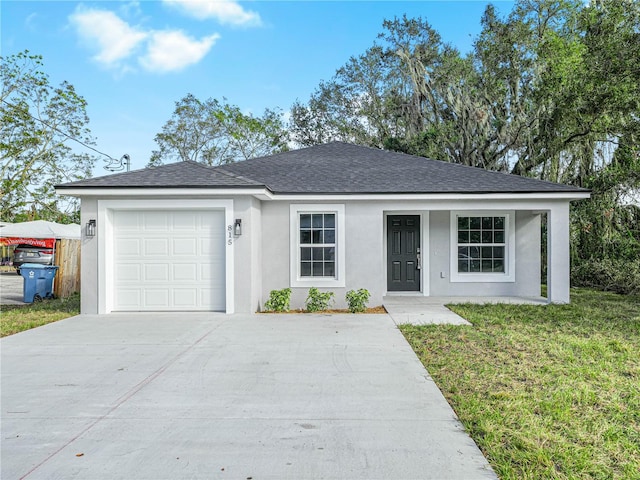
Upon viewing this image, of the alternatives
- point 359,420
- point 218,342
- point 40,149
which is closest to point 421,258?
point 218,342

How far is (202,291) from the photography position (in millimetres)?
8906

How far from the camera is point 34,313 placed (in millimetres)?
9281

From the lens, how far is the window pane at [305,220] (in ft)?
32.6

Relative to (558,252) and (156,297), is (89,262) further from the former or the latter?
(558,252)

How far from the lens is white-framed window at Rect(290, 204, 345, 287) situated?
9.77 meters

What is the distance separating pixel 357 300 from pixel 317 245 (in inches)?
61.8

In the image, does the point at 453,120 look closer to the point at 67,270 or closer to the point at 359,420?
the point at 67,270

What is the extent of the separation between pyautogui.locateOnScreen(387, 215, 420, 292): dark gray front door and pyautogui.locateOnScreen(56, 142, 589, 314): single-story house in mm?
26

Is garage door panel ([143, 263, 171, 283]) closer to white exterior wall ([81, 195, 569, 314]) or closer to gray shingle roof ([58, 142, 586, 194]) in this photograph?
white exterior wall ([81, 195, 569, 314])

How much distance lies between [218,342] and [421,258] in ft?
21.0

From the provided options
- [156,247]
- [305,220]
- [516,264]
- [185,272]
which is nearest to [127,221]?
[156,247]

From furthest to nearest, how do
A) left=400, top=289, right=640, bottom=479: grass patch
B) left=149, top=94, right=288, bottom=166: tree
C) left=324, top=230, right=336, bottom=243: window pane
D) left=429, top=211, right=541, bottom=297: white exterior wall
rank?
1. left=149, top=94, right=288, bottom=166: tree
2. left=429, top=211, right=541, bottom=297: white exterior wall
3. left=324, top=230, right=336, bottom=243: window pane
4. left=400, top=289, right=640, bottom=479: grass patch

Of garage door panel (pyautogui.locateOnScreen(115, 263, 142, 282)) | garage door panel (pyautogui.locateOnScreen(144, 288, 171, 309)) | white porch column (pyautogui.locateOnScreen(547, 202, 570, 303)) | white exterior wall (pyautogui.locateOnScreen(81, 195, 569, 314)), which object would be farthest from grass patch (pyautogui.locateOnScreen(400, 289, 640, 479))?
garage door panel (pyautogui.locateOnScreen(115, 263, 142, 282))

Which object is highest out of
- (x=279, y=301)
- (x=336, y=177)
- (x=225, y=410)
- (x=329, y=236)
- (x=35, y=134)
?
(x=35, y=134)
